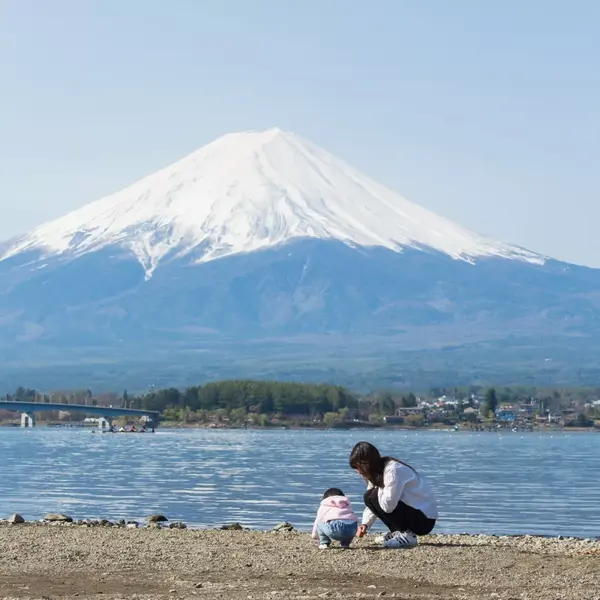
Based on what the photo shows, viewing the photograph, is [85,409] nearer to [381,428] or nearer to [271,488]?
[381,428]

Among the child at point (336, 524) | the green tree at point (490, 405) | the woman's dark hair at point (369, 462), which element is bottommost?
the child at point (336, 524)

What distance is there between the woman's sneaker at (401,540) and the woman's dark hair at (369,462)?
535mm

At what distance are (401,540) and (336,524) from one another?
695 mm

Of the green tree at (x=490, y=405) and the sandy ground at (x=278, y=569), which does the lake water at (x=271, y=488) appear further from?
the green tree at (x=490, y=405)

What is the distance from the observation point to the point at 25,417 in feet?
486

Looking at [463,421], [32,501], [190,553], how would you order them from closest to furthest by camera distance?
[190,553]
[32,501]
[463,421]

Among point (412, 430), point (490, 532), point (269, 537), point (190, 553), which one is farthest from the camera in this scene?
point (412, 430)

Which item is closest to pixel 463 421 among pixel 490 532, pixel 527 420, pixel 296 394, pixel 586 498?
pixel 527 420

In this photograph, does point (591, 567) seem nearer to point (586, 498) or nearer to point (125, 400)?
point (586, 498)

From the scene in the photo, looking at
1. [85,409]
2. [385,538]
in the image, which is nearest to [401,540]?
[385,538]

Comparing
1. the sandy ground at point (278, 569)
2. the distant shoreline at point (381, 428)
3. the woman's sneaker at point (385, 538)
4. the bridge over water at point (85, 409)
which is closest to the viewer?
the sandy ground at point (278, 569)

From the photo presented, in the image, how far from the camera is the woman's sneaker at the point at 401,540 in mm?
15805

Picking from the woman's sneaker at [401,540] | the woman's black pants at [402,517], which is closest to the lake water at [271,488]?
the woman's black pants at [402,517]

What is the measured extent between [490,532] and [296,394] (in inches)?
4955
